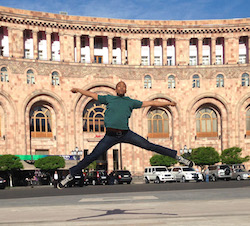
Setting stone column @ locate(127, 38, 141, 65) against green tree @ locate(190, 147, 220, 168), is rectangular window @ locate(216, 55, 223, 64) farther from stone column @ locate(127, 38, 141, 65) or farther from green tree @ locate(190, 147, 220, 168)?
green tree @ locate(190, 147, 220, 168)

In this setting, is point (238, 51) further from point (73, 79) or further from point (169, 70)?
point (73, 79)

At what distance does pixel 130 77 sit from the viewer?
5866 centimetres

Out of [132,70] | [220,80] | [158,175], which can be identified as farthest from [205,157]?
[132,70]

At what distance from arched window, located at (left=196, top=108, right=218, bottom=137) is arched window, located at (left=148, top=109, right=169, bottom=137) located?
14.1ft

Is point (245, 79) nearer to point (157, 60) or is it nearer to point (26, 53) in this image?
point (157, 60)

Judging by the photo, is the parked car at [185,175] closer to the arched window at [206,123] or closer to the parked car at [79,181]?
the parked car at [79,181]

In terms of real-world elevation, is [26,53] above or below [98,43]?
below

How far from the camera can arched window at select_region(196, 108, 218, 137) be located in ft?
198

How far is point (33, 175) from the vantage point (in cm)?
5112

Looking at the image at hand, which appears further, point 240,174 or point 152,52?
point 152,52

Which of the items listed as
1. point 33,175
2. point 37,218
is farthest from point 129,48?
point 37,218

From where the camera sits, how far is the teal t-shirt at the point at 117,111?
27.7 feet

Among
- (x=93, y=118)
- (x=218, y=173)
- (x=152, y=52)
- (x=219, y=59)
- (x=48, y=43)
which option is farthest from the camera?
(x=219, y=59)

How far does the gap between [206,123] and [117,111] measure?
5319 centimetres
